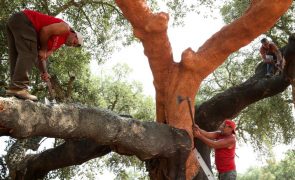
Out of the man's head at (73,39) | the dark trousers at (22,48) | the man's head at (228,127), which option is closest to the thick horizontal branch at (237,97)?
the man's head at (228,127)

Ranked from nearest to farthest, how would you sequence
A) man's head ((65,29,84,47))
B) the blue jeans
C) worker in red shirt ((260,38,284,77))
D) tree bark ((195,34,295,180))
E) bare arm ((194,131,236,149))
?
man's head ((65,29,84,47)) → bare arm ((194,131,236,149)) → the blue jeans → tree bark ((195,34,295,180)) → worker in red shirt ((260,38,284,77))

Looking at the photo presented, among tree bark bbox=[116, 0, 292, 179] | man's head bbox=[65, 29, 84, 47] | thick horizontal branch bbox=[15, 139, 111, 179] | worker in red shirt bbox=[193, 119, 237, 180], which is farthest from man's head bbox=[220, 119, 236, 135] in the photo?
man's head bbox=[65, 29, 84, 47]

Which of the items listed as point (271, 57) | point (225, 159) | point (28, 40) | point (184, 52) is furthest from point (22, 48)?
point (271, 57)

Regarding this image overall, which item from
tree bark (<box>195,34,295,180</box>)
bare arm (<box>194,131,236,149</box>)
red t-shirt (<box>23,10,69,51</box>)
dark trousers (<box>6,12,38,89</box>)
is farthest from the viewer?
tree bark (<box>195,34,295,180</box>)

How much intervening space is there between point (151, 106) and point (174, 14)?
5.97 metres

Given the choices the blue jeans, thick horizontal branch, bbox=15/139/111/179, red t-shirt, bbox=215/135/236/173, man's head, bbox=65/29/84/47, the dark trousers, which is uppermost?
man's head, bbox=65/29/84/47

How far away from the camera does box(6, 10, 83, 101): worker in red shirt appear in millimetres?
4473

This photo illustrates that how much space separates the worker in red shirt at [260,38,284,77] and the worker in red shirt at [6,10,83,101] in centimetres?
463

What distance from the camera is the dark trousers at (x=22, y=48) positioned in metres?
4.45

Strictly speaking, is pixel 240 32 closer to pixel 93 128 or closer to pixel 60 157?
pixel 93 128

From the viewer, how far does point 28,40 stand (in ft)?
15.0

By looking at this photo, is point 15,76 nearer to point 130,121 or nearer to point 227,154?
point 130,121

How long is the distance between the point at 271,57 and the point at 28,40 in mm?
5704

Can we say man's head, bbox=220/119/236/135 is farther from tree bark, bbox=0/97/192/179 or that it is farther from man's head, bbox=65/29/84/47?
man's head, bbox=65/29/84/47
